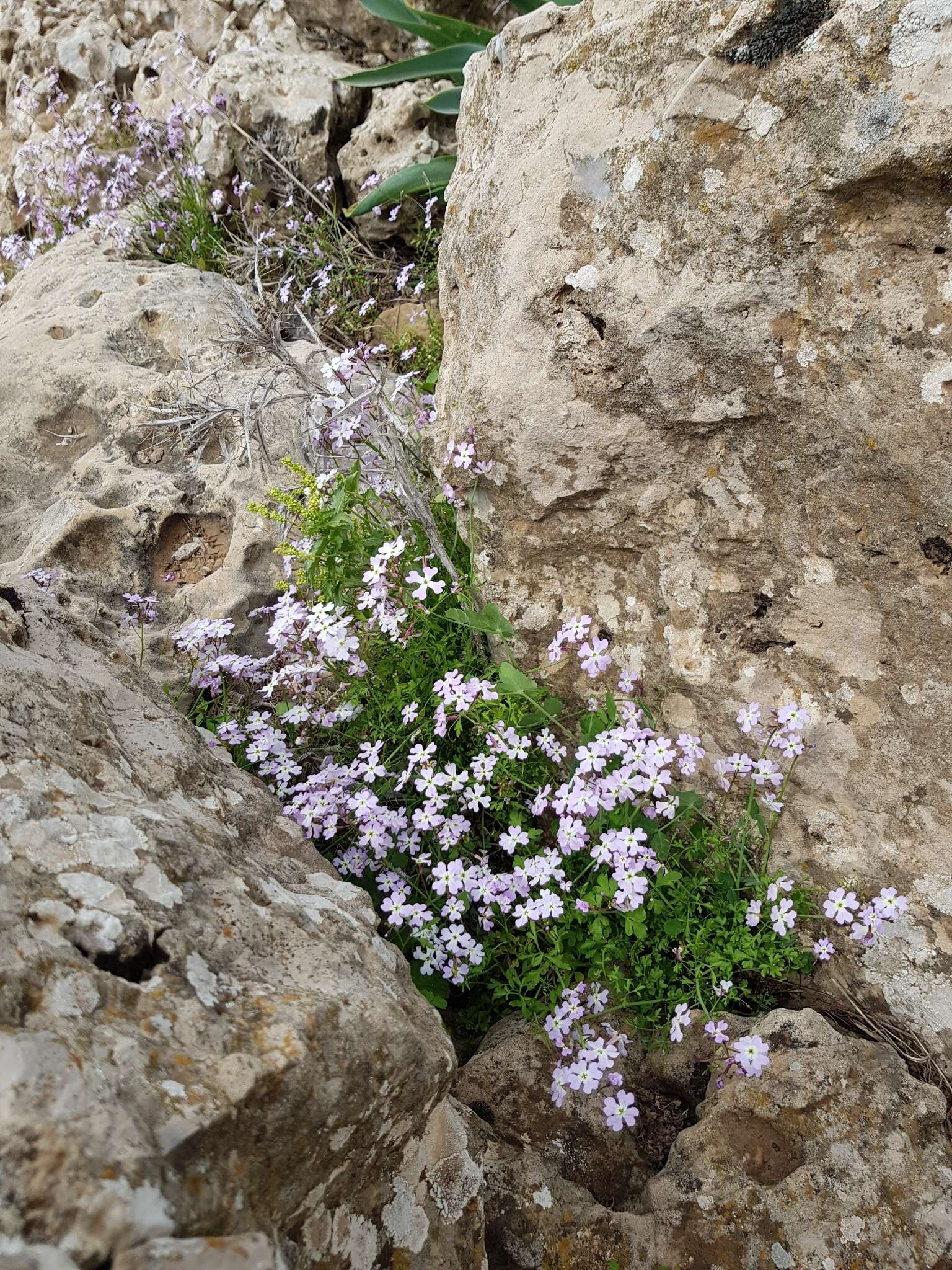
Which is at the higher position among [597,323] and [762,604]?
[597,323]

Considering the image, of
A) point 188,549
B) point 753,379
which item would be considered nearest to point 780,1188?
point 753,379

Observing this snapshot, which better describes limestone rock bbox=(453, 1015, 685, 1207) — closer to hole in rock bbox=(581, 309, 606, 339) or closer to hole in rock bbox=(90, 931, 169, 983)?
hole in rock bbox=(90, 931, 169, 983)

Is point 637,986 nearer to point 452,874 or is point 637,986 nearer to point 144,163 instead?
point 452,874

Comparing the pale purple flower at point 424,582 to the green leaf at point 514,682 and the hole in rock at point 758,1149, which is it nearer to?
the green leaf at point 514,682

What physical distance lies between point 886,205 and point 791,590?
967 mm

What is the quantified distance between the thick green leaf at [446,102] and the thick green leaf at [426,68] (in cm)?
20

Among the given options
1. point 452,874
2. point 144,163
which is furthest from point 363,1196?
point 144,163

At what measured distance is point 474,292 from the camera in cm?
293

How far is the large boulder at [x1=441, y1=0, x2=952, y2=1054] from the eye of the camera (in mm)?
2178

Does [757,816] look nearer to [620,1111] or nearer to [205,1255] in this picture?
[620,1111]

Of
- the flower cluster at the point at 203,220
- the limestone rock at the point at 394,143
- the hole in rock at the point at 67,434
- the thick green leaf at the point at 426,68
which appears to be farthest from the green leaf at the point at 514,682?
the thick green leaf at the point at 426,68

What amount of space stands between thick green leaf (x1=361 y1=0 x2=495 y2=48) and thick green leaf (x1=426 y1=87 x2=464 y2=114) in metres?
0.55

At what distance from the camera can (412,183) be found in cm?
510

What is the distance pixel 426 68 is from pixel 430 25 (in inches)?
16.1
